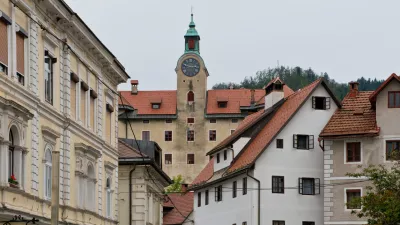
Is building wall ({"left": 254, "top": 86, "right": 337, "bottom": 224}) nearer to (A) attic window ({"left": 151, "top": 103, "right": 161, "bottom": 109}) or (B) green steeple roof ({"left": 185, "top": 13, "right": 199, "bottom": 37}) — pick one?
(A) attic window ({"left": 151, "top": 103, "right": 161, "bottom": 109})

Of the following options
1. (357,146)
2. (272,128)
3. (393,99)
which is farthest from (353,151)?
(272,128)

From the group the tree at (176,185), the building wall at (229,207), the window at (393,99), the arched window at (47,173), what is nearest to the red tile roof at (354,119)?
the window at (393,99)

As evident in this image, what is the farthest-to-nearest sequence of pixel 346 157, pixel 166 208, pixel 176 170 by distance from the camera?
pixel 176 170, pixel 166 208, pixel 346 157

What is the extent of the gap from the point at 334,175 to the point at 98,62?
99.3ft

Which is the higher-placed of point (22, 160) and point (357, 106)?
point (357, 106)

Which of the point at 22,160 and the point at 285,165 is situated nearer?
the point at 22,160

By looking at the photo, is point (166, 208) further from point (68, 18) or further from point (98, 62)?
point (68, 18)

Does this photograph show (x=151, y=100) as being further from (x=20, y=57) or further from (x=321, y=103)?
(x=20, y=57)

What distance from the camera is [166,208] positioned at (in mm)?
102188

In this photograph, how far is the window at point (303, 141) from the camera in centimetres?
7550

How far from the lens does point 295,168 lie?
248ft

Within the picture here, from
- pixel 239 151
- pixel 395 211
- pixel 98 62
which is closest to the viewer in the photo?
pixel 98 62

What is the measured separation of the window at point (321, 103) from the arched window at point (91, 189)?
1338 inches

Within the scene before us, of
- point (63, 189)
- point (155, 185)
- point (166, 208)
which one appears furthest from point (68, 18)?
point (166, 208)
